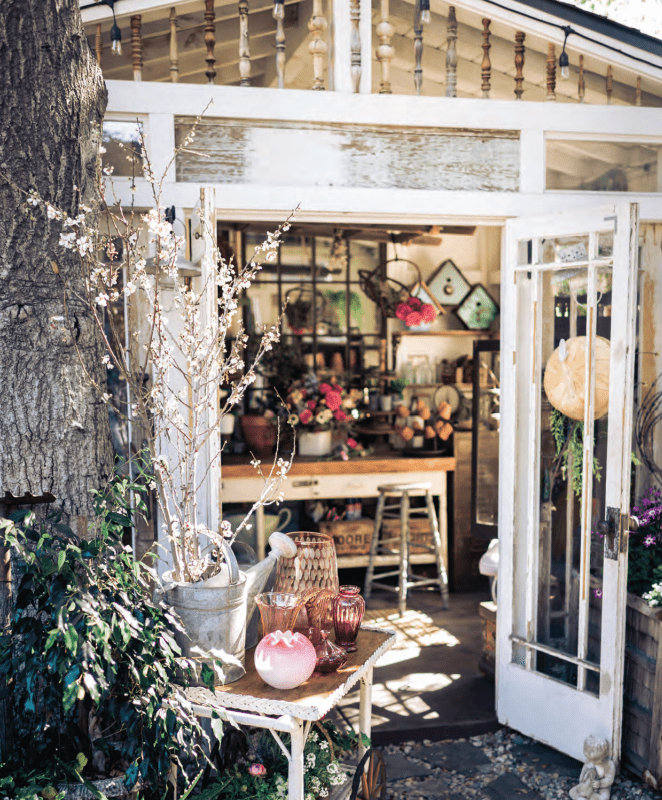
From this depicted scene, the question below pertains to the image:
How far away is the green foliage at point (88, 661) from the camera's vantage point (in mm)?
1956

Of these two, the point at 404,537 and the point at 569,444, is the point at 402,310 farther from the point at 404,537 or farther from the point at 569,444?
the point at 569,444

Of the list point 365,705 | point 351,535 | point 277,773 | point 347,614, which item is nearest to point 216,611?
point 347,614

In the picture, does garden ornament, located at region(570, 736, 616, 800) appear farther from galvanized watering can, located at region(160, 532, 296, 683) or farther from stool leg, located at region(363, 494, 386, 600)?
stool leg, located at region(363, 494, 386, 600)

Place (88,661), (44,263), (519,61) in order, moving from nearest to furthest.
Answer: (88,661) → (44,263) → (519,61)

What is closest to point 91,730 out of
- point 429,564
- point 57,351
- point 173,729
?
point 173,729

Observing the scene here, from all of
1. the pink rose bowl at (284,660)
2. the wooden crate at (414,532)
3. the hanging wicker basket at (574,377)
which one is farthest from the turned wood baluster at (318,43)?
the wooden crate at (414,532)

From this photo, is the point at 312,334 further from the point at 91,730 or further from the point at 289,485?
the point at 91,730

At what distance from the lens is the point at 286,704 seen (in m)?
2.31

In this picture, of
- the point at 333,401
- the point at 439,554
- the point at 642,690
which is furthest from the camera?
the point at 333,401

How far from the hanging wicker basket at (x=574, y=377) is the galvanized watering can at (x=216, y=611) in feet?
5.79

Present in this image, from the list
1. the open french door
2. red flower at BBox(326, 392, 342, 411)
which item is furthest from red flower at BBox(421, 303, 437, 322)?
the open french door

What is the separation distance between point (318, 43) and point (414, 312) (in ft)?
11.2

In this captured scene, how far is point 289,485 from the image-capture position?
5734 mm

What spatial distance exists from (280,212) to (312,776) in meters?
2.27
